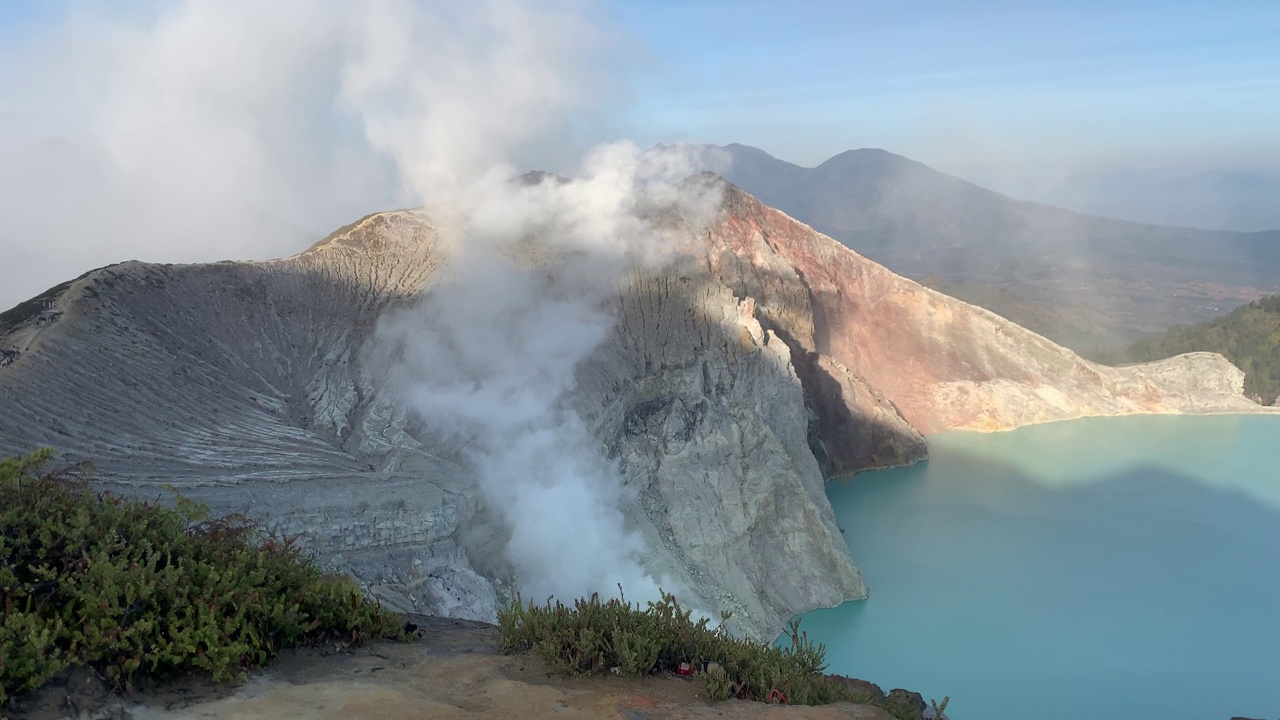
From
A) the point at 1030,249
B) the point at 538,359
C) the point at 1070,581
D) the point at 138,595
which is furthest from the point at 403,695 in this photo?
the point at 1030,249

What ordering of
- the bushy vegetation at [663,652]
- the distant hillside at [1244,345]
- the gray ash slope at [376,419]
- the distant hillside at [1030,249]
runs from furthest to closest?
the distant hillside at [1030,249], the distant hillside at [1244,345], the gray ash slope at [376,419], the bushy vegetation at [663,652]

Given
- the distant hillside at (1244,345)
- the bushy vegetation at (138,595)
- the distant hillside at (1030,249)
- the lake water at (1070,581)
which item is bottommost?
the lake water at (1070,581)

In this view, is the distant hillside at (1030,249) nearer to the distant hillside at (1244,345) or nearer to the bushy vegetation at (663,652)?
the distant hillside at (1244,345)

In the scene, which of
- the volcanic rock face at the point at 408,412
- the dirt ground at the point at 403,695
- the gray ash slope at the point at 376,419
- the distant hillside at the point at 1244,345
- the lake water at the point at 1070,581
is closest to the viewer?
the dirt ground at the point at 403,695

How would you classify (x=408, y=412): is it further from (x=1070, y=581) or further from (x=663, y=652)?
(x=1070, y=581)

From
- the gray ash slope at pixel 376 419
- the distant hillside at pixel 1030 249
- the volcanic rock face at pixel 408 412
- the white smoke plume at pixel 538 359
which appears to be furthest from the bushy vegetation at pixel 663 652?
the distant hillside at pixel 1030 249

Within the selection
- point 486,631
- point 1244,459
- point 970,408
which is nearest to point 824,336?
point 970,408
